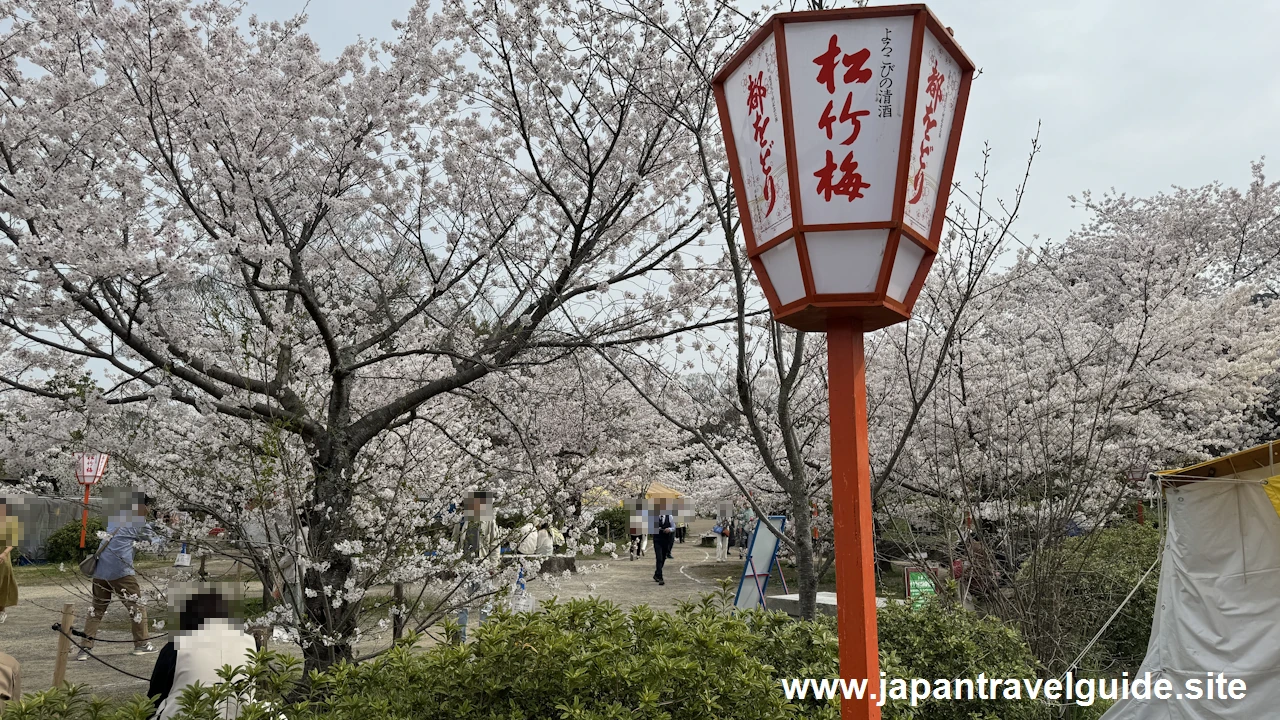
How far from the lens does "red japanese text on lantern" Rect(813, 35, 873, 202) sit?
1.90 m

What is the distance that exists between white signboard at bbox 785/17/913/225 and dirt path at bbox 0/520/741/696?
192 centimetres

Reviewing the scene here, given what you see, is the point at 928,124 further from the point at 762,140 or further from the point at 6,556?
the point at 6,556

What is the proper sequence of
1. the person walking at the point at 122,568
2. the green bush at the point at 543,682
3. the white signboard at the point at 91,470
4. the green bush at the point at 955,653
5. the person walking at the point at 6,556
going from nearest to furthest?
1. the green bush at the point at 543,682
2. the green bush at the point at 955,653
3. the person walking at the point at 6,556
4. the person walking at the point at 122,568
5. the white signboard at the point at 91,470

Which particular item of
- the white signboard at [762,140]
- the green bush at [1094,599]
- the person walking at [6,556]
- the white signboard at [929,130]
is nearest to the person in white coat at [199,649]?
the white signboard at [762,140]

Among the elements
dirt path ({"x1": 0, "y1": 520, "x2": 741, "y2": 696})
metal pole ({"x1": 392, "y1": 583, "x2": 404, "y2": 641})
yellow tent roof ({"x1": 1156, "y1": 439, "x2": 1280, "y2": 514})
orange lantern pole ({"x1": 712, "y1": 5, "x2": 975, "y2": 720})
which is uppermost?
orange lantern pole ({"x1": 712, "y1": 5, "x2": 975, "y2": 720})

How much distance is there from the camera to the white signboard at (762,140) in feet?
6.48

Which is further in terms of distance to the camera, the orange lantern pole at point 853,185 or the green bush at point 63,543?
the green bush at point 63,543

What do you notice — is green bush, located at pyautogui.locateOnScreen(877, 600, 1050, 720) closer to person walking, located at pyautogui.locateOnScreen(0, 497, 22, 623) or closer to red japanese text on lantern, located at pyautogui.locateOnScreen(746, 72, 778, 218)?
red japanese text on lantern, located at pyautogui.locateOnScreen(746, 72, 778, 218)

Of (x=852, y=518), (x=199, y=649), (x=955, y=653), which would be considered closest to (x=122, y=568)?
(x=199, y=649)

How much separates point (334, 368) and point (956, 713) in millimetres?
4616

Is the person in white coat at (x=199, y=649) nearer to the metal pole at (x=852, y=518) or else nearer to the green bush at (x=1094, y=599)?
the metal pole at (x=852, y=518)

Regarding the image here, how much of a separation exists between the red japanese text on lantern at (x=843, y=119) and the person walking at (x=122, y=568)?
5.29m

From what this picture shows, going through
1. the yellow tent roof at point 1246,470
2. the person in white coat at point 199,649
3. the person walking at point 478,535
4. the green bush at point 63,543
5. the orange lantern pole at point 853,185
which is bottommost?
the green bush at point 63,543

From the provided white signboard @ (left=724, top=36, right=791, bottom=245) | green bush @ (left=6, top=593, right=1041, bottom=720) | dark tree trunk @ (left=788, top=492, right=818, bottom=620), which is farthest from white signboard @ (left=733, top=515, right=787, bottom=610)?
white signboard @ (left=724, top=36, right=791, bottom=245)
